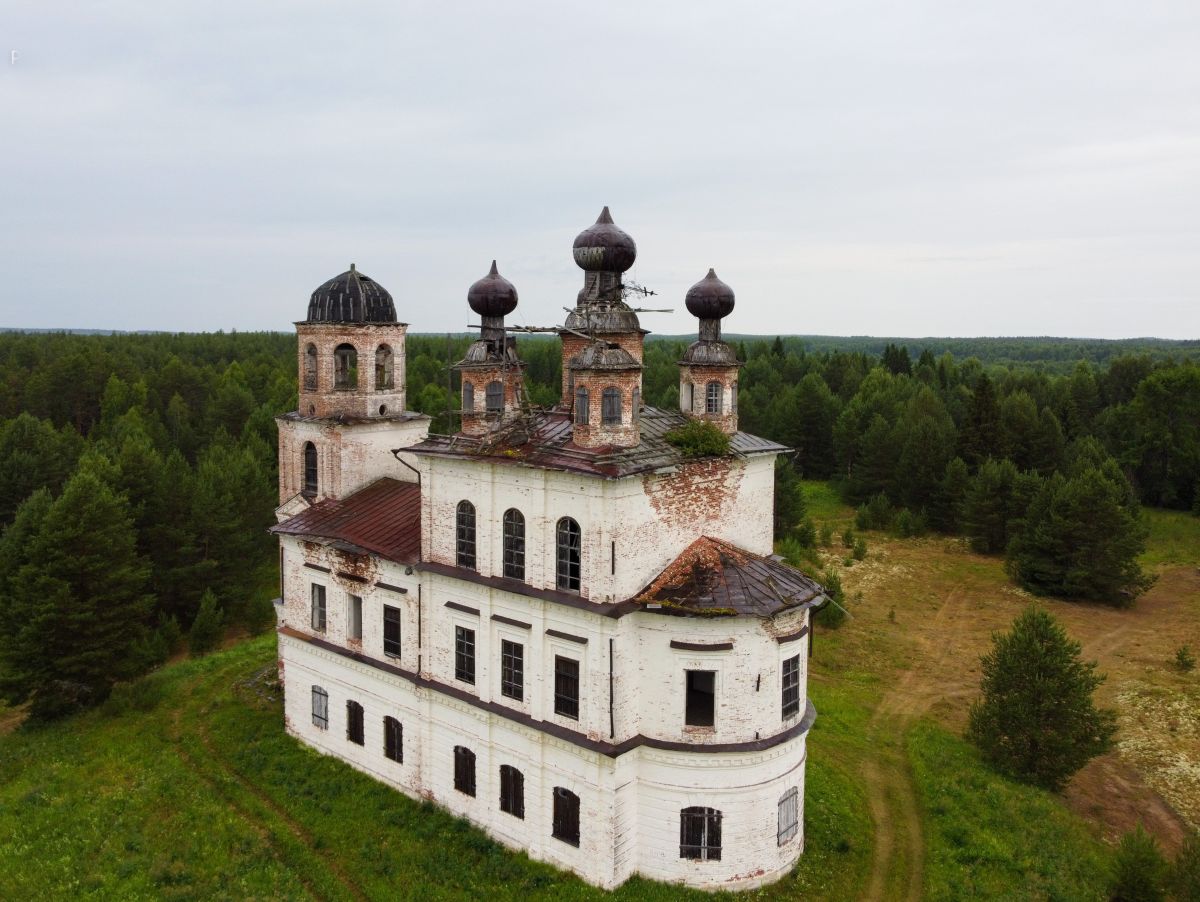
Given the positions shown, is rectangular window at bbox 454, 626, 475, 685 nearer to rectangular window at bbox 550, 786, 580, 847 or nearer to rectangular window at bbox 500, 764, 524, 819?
rectangular window at bbox 500, 764, 524, 819

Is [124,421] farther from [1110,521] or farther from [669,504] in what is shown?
[1110,521]

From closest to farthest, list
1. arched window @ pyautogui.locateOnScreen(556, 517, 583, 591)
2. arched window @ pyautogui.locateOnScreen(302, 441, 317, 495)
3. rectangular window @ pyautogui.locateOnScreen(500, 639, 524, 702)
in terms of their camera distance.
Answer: arched window @ pyautogui.locateOnScreen(556, 517, 583, 591) < rectangular window @ pyautogui.locateOnScreen(500, 639, 524, 702) < arched window @ pyautogui.locateOnScreen(302, 441, 317, 495)

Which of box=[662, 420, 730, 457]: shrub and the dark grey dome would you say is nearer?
box=[662, 420, 730, 457]: shrub

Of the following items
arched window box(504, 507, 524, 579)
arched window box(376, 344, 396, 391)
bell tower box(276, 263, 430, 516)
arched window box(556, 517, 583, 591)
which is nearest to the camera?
arched window box(556, 517, 583, 591)

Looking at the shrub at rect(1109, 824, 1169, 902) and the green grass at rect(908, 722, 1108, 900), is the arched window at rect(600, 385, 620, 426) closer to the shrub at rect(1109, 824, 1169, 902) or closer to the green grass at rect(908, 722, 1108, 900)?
the green grass at rect(908, 722, 1108, 900)

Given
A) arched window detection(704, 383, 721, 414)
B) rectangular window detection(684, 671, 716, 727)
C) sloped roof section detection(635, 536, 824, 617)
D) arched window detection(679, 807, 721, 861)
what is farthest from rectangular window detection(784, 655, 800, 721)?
arched window detection(704, 383, 721, 414)

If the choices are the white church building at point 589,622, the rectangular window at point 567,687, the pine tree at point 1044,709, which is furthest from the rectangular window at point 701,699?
the pine tree at point 1044,709

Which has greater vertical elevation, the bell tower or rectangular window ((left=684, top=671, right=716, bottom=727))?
the bell tower

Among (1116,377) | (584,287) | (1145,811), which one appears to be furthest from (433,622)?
(1116,377)

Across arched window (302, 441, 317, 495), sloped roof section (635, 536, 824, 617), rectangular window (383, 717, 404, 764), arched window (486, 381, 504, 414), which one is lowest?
rectangular window (383, 717, 404, 764)

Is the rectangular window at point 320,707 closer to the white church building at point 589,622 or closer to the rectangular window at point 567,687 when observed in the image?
the white church building at point 589,622
